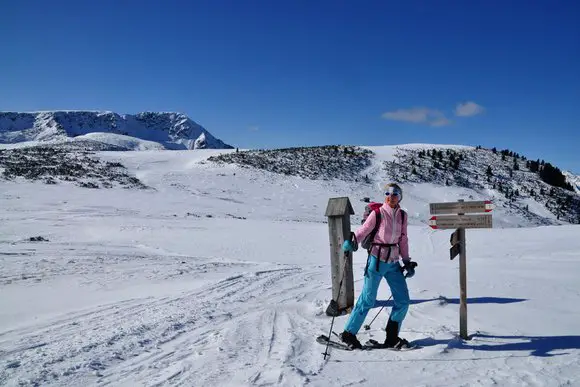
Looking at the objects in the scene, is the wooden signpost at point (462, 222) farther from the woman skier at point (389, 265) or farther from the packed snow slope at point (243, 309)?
the woman skier at point (389, 265)

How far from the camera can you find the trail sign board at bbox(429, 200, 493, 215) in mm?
5070

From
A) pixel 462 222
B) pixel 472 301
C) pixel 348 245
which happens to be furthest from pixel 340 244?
pixel 472 301

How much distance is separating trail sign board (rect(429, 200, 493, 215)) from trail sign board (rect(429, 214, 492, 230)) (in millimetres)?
74

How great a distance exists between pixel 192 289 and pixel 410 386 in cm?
549

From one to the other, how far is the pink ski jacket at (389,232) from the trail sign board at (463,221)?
1.58ft

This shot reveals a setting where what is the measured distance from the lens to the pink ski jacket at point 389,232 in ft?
16.1

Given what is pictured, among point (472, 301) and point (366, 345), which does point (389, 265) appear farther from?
point (472, 301)

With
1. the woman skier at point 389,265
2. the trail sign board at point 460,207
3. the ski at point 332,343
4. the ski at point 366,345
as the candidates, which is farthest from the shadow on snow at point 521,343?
the trail sign board at point 460,207

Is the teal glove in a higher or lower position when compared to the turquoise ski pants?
higher

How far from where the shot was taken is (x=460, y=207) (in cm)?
515

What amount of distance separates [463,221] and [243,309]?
12.8ft

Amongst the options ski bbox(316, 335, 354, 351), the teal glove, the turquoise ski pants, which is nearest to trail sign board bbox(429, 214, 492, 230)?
the turquoise ski pants

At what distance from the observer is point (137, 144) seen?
586 feet

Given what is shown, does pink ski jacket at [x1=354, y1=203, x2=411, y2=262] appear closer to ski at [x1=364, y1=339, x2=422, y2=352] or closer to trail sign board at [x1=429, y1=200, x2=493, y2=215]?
trail sign board at [x1=429, y1=200, x2=493, y2=215]
